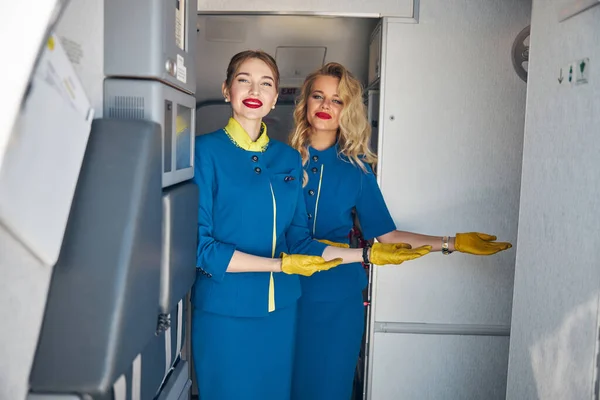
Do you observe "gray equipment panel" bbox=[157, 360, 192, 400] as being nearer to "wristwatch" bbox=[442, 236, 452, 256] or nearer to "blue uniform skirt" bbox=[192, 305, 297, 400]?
"blue uniform skirt" bbox=[192, 305, 297, 400]

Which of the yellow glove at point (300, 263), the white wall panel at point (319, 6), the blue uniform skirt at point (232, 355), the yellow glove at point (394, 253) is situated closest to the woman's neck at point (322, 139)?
the white wall panel at point (319, 6)

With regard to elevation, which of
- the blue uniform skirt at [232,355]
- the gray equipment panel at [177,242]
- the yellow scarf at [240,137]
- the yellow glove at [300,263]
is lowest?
the blue uniform skirt at [232,355]

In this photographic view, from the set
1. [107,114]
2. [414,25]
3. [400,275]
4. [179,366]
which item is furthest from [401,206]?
[107,114]

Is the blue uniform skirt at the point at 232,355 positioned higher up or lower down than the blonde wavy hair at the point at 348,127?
lower down

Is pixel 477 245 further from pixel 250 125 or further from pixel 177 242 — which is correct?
pixel 177 242

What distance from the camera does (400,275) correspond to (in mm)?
3051

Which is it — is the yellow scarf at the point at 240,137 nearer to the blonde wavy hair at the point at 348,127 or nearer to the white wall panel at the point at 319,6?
the blonde wavy hair at the point at 348,127

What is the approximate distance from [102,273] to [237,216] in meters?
1.03

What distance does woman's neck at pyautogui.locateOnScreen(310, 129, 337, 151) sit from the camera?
2977mm

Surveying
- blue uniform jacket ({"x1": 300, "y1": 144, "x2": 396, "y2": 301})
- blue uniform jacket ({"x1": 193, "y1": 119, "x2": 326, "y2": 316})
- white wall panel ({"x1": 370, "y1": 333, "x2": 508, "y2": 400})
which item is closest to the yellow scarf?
blue uniform jacket ({"x1": 193, "y1": 119, "x2": 326, "y2": 316})

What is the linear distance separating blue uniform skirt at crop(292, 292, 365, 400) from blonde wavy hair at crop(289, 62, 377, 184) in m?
0.72

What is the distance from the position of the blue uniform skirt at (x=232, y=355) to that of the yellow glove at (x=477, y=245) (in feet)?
3.28

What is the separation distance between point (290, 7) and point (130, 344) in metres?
2.11

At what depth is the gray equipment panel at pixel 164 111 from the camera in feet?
4.86
